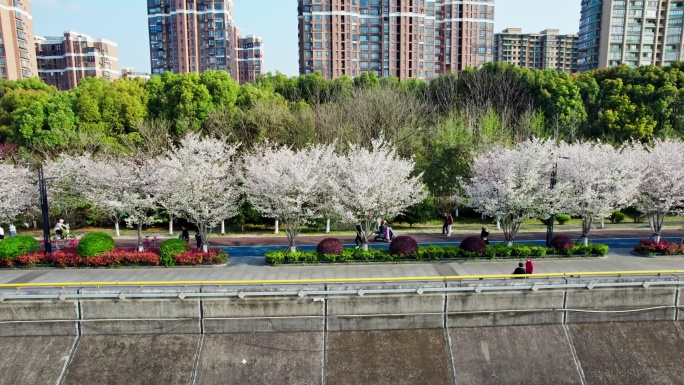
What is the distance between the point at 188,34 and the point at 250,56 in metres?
45.4

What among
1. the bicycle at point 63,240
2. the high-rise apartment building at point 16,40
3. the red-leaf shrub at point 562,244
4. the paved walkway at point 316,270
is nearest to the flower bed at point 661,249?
the paved walkway at point 316,270

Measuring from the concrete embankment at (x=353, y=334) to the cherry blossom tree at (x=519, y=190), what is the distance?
667 cm

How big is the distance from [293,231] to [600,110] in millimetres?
39911

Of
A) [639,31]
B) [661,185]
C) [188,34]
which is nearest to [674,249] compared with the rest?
[661,185]

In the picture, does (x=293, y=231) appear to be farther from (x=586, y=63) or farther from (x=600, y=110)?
(x=586, y=63)

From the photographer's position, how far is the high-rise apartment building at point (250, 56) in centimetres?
14856

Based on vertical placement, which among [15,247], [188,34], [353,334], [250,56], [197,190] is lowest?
[353,334]

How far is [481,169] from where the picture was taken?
26.8 m

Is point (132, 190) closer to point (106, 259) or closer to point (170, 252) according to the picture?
point (106, 259)

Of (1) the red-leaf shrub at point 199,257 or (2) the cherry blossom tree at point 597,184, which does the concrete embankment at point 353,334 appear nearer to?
(1) the red-leaf shrub at point 199,257

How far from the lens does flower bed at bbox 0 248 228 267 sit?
2122 centimetres

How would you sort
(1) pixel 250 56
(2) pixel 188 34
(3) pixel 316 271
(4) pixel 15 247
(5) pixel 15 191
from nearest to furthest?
(3) pixel 316 271 → (4) pixel 15 247 → (5) pixel 15 191 → (2) pixel 188 34 → (1) pixel 250 56

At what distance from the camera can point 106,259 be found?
21266 millimetres

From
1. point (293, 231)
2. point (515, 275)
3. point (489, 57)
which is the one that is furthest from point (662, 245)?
point (489, 57)
